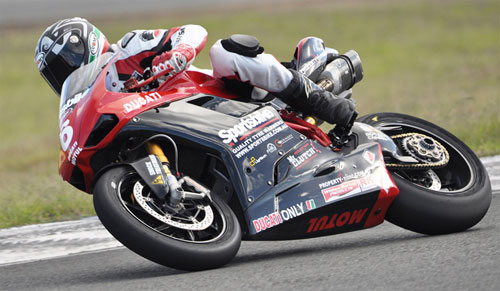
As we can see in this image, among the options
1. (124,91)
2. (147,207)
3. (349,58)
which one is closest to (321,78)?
(349,58)

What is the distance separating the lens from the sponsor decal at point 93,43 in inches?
193

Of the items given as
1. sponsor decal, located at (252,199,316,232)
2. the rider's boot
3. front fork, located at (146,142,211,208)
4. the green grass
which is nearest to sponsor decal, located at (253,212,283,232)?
sponsor decal, located at (252,199,316,232)

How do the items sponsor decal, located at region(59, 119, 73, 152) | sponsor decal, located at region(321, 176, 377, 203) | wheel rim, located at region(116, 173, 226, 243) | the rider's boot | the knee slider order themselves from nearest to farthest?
wheel rim, located at region(116, 173, 226, 243) → sponsor decal, located at region(59, 119, 73, 152) → sponsor decal, located at region(321, 176, 377, 203) → the knee slider → the rider's boot

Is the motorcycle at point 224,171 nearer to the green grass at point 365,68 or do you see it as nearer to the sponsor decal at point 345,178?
the sponsor decal at point 345,178

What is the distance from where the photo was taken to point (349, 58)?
5.67 metres

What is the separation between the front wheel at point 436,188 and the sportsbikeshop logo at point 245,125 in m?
0.80

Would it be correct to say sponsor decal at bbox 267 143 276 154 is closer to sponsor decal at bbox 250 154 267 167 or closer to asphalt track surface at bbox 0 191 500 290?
sponsor decal at bbox 250 154 267 167

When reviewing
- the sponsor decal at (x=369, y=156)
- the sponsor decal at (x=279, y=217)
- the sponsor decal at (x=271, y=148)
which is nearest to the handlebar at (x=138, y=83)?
the sponsor decal at (x=271, y=148)

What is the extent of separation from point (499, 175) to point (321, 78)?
1849mm

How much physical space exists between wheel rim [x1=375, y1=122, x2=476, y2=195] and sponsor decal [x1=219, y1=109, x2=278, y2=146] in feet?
2.83

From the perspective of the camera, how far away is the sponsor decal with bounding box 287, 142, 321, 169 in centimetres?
470

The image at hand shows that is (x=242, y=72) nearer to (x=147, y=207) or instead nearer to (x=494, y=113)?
(x=147, y=207)

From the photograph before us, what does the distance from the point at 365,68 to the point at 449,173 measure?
15198mm

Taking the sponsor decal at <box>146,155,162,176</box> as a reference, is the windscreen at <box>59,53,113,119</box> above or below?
above
